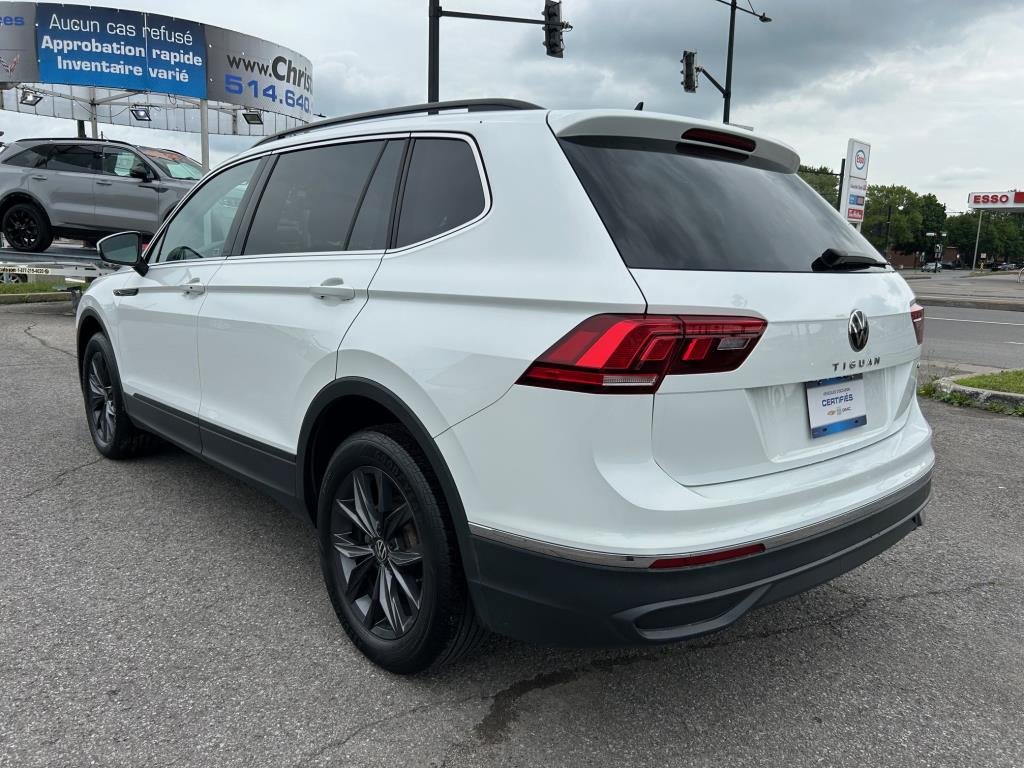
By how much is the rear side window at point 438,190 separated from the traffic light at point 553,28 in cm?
1440

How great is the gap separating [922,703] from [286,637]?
7.06ft

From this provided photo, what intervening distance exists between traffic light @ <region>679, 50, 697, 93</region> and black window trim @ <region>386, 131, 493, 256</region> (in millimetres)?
19239

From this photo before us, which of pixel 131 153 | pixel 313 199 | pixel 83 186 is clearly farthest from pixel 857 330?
pixel 83 186

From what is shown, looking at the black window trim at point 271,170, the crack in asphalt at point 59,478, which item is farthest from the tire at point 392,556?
the crack in asphalt at point 59,478

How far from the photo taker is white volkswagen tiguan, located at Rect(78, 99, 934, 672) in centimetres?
198

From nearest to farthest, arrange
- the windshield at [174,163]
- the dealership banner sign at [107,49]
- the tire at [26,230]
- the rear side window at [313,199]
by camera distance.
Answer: the rear side window at [313,199] < the tire at [26,230] < the windshield at [174,163] < the dealership banner sign at [107,49]

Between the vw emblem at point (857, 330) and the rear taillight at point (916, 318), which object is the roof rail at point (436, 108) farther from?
the rear taillight at point (916, 318)

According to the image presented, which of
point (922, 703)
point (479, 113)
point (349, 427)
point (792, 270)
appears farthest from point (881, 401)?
point (349, 427)

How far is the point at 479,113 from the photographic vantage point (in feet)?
8.54

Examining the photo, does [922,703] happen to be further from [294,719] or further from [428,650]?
[294,719]

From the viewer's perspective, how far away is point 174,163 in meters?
13.4

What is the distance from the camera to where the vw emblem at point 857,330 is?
2.36 m

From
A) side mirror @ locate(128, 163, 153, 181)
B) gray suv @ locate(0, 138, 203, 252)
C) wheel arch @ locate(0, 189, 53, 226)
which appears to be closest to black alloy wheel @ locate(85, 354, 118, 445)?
gray suv @ locate(0, 138, 203, 252)

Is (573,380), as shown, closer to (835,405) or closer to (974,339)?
(835,405)
